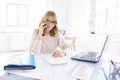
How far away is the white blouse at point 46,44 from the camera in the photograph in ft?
6.48

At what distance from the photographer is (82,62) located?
1.38 metres

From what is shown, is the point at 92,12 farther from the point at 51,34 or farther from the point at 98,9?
the point at 51,34

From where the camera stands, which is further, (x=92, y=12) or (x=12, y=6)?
(x=12, y=6)

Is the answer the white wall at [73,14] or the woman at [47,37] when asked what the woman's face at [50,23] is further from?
the white wall at [73,14]

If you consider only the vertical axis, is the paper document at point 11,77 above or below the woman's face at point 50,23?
below

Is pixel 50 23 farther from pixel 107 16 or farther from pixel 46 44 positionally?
pixel 107 16

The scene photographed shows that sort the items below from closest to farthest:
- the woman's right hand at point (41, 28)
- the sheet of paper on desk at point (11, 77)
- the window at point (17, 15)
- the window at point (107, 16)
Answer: the sheet of paper on desk at point (11, 77) → the woman's right hand at point (41, 28) → the window at point (107, 16) → the window at point (17, 15)

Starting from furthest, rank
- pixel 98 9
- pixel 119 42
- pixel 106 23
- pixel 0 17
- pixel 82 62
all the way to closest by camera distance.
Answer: pixel 0 17
pixel 98 9
pixel 106 23
pixel 119 42
pixel 82 62

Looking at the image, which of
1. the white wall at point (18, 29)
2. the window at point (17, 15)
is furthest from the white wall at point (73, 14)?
the window at point (17, 15)

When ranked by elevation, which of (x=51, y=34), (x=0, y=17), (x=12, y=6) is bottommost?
(x=51, y=34)

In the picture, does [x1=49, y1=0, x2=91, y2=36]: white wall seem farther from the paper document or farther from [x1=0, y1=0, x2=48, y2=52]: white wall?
the paper document

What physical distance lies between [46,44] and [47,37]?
84 millimetres

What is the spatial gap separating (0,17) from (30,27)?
2.94ft

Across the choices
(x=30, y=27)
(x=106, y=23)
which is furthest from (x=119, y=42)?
(x=30, y=27)
